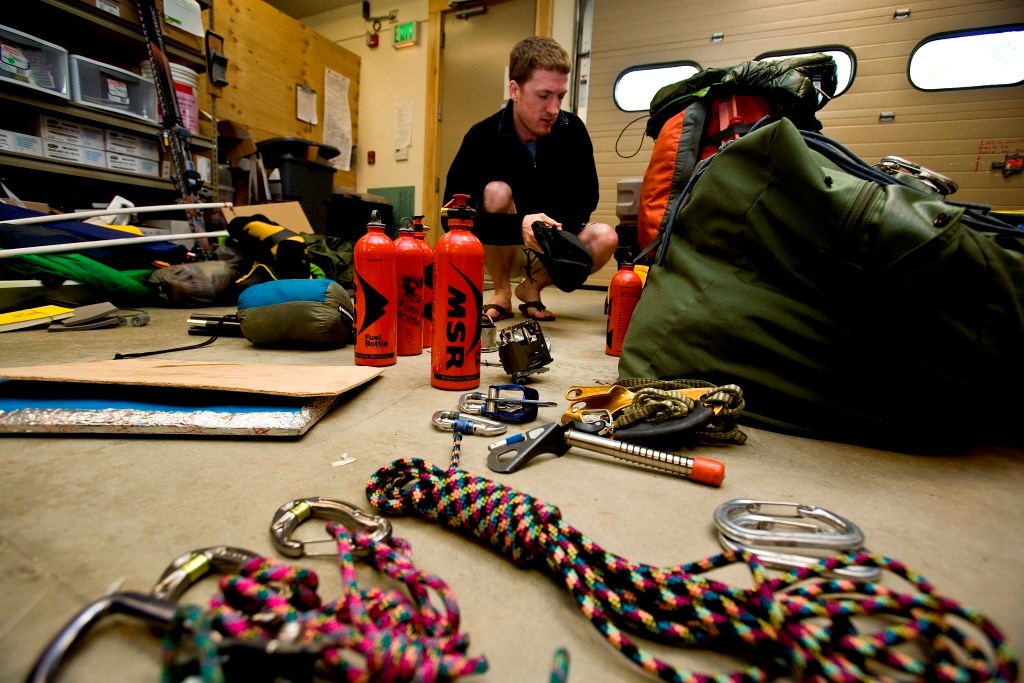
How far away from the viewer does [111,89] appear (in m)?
2.66

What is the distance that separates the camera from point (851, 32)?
3299mm

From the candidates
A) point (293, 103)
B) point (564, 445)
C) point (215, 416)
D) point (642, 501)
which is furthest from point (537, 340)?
point (293, 103)

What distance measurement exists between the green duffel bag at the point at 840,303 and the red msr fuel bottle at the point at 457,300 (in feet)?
1.36

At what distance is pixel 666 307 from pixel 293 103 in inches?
194

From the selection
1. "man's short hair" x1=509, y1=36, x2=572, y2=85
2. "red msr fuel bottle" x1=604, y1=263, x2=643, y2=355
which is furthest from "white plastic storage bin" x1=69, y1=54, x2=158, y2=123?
"red msr fuel bottle" x1=604, y1=263, x2=643, y2=355

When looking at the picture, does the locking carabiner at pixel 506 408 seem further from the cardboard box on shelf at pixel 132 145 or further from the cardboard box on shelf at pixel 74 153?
the cardboard box on shelf at pixel 132 145

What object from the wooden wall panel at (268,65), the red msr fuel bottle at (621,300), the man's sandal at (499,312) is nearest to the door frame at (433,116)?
the wooden wall panel at (268,65)

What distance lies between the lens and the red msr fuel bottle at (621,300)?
61.3 inches

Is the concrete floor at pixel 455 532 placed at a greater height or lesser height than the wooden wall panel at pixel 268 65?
lesser

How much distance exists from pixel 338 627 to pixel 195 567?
0.18 meters

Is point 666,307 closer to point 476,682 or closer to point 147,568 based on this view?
point 476,682

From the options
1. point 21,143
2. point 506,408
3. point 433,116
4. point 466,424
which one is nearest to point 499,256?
point 506,408

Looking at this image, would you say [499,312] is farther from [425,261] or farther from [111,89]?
[111,89]

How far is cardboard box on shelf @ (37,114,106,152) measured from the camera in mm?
2449
